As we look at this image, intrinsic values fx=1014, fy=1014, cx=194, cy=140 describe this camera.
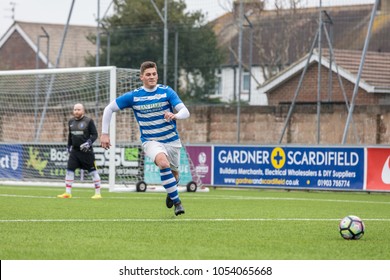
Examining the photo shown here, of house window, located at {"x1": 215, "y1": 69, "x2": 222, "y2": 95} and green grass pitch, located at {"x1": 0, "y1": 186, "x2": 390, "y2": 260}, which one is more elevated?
house window, located at {"x1": 215, "y1": 69, "x2": 222, "y2": 95}

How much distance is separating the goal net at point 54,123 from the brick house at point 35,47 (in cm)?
637

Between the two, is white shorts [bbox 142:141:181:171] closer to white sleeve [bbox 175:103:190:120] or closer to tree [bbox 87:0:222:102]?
white sleeve [bbox 175:103:190:120]

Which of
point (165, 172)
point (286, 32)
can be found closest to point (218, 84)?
point (286, 32)

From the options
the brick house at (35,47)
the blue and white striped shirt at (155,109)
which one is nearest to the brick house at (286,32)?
the brick house at (35,47)

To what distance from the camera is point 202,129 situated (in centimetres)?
2991

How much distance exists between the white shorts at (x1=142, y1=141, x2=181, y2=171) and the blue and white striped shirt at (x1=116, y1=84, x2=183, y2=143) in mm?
79

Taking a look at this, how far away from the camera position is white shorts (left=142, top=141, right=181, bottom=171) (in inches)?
552

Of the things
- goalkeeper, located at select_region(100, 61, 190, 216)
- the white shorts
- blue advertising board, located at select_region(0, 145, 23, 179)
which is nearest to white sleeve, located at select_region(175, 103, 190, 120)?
goalkeeper, located at select_region(100, 61, 190, 216)

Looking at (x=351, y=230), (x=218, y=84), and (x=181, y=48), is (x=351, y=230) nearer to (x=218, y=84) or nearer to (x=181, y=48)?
(x=218, y=84)

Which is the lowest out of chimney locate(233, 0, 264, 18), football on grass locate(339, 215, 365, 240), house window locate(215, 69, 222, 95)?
football on grass locate(339, 215, 365, 240)

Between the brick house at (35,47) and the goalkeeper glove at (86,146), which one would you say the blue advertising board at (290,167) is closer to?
the goalkeeper glove at (86,146)

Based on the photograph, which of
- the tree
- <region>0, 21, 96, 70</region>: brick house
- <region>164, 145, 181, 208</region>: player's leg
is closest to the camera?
<region>164, 145, 181, 208</region>: player's leg

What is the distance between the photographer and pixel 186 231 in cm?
1176

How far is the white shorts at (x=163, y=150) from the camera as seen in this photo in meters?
14.0
